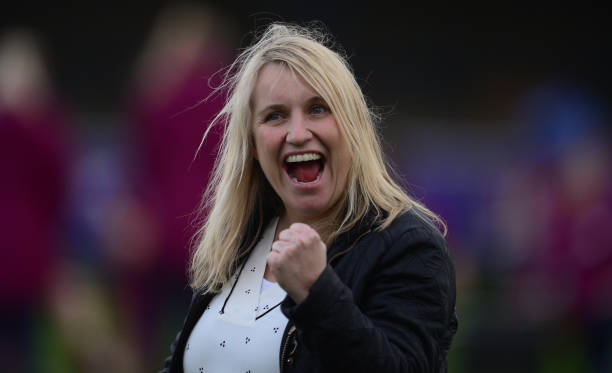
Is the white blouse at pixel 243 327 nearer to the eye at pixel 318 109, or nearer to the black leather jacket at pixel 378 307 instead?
the black leather jacket at pixel 378 307

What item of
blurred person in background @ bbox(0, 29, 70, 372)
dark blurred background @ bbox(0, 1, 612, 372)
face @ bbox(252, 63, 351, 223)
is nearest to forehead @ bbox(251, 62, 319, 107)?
face @ bbox(252, 63, 351, 223)

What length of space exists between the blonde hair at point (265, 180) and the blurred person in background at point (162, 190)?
291 cm

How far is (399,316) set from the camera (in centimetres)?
169

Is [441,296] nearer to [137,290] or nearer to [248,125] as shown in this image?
[248,125]

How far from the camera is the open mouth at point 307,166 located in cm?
196

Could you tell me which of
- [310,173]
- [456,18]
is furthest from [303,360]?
[456,18]

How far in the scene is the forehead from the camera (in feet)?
6.34

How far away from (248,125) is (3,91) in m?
3.55

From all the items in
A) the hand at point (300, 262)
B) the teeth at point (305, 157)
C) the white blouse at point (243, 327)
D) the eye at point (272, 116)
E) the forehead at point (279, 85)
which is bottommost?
the white blouse at point (243, 327)

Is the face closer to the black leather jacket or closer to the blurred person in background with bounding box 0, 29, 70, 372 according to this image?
the black leather jacket

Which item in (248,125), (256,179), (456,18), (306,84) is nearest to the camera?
(306,84)

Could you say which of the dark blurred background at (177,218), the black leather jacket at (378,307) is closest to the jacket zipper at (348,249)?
the black leather jacket at (378,307)

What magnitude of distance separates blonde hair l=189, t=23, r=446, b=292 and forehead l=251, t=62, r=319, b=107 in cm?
→ 1

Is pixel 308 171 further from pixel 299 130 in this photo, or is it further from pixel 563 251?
pixel 563 251
